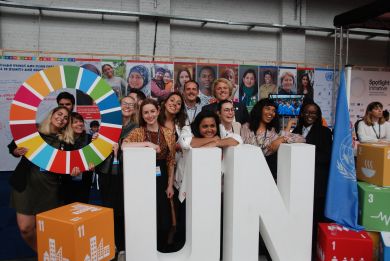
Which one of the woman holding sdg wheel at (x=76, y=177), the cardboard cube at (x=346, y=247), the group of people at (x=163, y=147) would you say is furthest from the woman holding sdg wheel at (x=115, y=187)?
the cardboard cube at (x=346, y=247)

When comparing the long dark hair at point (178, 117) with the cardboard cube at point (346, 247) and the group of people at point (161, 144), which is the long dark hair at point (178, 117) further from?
the cardboard cube at point (346, 247)

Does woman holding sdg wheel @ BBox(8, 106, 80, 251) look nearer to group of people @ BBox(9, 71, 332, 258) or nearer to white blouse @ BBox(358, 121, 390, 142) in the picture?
group of people @ BBox(9, 71, 332, 258)

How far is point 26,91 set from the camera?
1.96m

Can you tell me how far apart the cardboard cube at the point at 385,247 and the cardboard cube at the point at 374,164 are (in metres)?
0.36

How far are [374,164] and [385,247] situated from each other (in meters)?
0.62

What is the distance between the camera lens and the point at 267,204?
6.62 feet

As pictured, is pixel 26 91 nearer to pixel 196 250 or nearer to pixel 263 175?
pixel 196 250

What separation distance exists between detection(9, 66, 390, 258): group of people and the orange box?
0.43m

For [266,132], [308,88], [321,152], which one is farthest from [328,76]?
[266,132]

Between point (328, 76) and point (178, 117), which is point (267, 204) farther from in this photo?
point (328, 76)

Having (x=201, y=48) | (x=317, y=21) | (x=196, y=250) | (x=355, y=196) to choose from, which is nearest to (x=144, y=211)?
(x=196, y=250)

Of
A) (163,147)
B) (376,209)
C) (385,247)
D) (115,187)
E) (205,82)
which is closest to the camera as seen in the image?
(385,247)

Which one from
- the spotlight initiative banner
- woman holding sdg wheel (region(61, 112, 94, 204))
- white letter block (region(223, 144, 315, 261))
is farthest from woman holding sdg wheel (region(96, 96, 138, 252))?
the spotlight initiative banner

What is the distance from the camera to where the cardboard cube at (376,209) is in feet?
7.50
